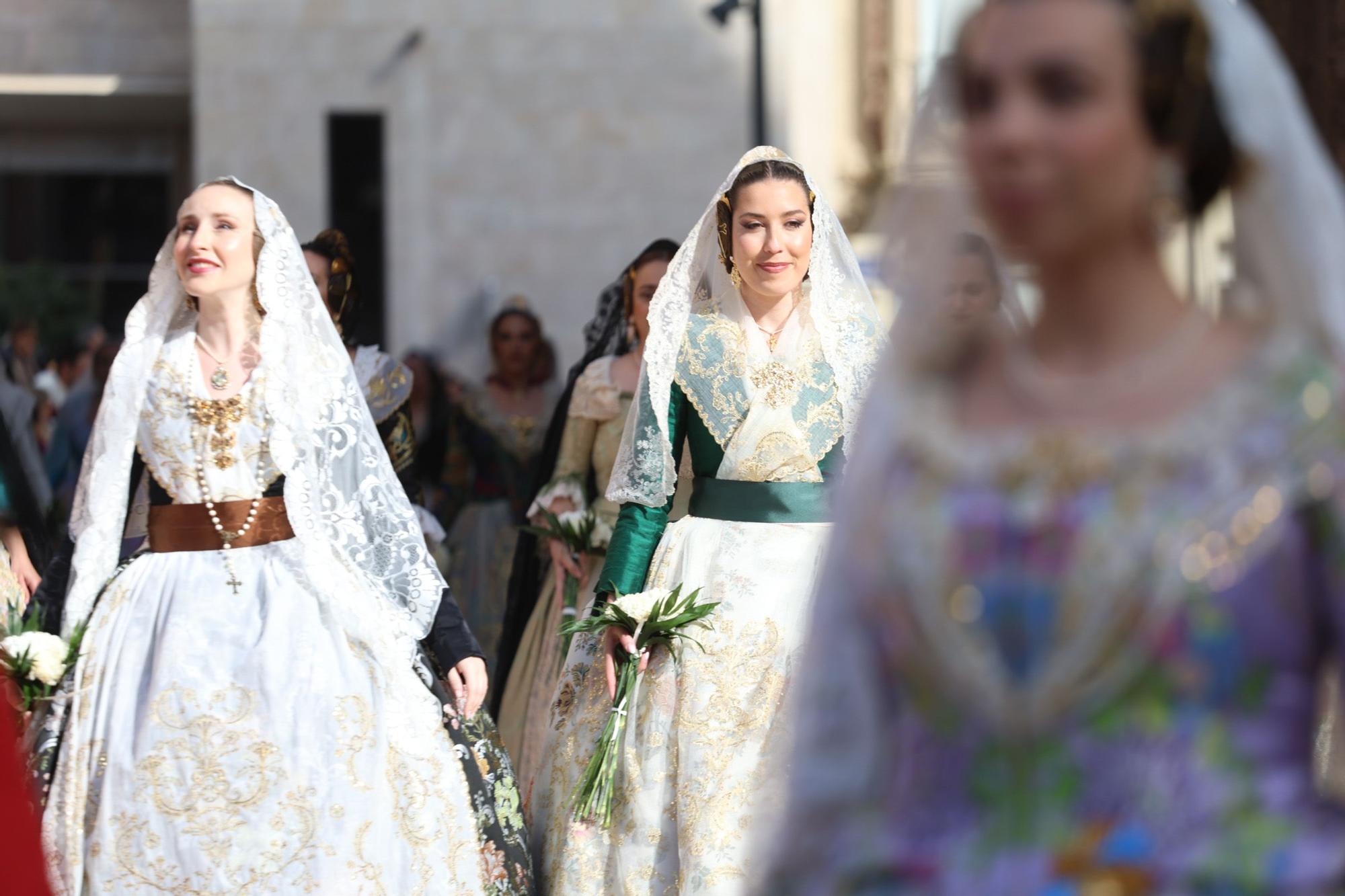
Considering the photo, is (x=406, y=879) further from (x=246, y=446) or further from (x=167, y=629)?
(x=246, y=446)

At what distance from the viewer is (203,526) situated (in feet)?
15.1

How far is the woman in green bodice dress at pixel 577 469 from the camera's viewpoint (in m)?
6.56

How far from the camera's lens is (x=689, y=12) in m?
15.3

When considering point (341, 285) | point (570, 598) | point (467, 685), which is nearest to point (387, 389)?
point (341, 285)

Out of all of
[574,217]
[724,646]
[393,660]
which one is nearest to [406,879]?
[393,660]

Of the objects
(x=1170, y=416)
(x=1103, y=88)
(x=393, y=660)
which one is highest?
(x=1103, y=88)

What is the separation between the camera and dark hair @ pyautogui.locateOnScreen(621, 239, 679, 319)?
668 cm

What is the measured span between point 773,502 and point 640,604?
1.47ft

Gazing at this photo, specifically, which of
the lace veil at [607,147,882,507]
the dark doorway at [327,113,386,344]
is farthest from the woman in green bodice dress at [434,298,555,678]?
the dark doorway at [327,113,386,344]

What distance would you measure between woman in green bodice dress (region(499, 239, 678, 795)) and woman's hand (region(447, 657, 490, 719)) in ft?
5.43

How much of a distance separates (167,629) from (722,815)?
4.46ft

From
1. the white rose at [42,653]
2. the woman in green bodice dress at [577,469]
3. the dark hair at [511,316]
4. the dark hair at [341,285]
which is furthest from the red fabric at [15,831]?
the dark hair at [511,316]

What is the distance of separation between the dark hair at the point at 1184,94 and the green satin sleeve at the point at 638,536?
2979mm

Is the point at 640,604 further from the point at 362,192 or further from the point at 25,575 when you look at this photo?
the point at 362,192
